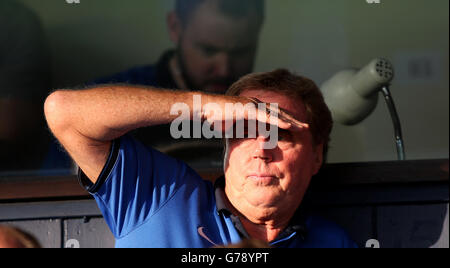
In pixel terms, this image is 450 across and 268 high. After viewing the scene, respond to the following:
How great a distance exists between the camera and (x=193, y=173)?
6.40 ft

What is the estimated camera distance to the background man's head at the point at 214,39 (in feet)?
8.48

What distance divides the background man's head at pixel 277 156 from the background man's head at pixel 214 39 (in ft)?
2.02

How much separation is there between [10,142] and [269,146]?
1031mm

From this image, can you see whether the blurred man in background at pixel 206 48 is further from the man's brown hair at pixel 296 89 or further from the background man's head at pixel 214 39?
the man's brown hair at pixel 296 89

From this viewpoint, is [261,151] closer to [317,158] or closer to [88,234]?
[317,158]

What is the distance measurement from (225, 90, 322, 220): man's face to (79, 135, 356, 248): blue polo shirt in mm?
63

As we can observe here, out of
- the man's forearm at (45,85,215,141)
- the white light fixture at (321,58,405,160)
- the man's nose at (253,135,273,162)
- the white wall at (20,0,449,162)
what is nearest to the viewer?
the man's forearm at (45,85,215,141)

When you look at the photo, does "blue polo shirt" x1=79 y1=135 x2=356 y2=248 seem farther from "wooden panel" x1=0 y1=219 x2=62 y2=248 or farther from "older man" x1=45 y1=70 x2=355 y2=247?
"wooden panel" x1=0 y1=219 x2=62 y2=248

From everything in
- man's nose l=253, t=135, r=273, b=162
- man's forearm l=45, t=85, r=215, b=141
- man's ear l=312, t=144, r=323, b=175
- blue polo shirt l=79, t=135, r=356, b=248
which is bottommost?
blue polo shirt l=79, t=135, r=356, b=248

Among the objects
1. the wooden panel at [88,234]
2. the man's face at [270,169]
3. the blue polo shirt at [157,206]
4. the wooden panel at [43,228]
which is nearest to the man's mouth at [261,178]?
the man's face at [270,169]

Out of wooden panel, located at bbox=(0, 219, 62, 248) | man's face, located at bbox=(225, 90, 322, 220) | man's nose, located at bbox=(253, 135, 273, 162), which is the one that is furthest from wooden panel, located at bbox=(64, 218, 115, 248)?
man's nose, located at bbox=(253, 135, 273, 162)

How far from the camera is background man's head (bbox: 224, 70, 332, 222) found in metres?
1.85

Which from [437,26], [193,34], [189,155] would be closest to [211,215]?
[189,155]

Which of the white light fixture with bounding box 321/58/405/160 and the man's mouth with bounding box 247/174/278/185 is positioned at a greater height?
the white light fixture with bounding box 321/58/405/160
